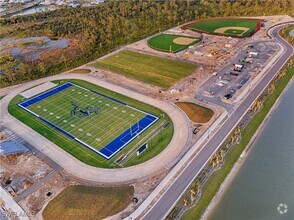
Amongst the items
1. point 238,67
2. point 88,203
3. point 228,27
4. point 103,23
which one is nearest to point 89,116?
point 88,203

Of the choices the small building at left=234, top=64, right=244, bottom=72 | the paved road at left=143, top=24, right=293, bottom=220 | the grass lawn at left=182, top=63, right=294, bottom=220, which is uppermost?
the small building at left=234, top=64, right=244, bottom=72

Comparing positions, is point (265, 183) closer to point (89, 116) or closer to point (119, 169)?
point (119, 169)

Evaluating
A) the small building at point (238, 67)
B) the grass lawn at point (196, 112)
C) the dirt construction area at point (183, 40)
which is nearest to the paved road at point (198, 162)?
the grass lawn at point (196, 112)

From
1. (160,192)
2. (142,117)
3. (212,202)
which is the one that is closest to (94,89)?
(142,117)

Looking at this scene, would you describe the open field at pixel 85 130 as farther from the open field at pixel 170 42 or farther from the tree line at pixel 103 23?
the open field at pixel 170 42

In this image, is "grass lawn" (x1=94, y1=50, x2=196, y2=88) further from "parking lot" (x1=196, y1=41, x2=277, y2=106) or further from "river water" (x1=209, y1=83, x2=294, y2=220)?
"river water" (x1=209, y1=83, x2=294, y2=220)

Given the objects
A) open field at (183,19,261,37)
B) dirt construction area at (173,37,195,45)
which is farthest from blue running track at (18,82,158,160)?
open field at (183,19,261,37)

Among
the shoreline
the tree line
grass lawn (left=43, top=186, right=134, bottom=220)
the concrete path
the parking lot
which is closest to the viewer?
grass lawn (left=43, top=186, right=134, bottom=220)
